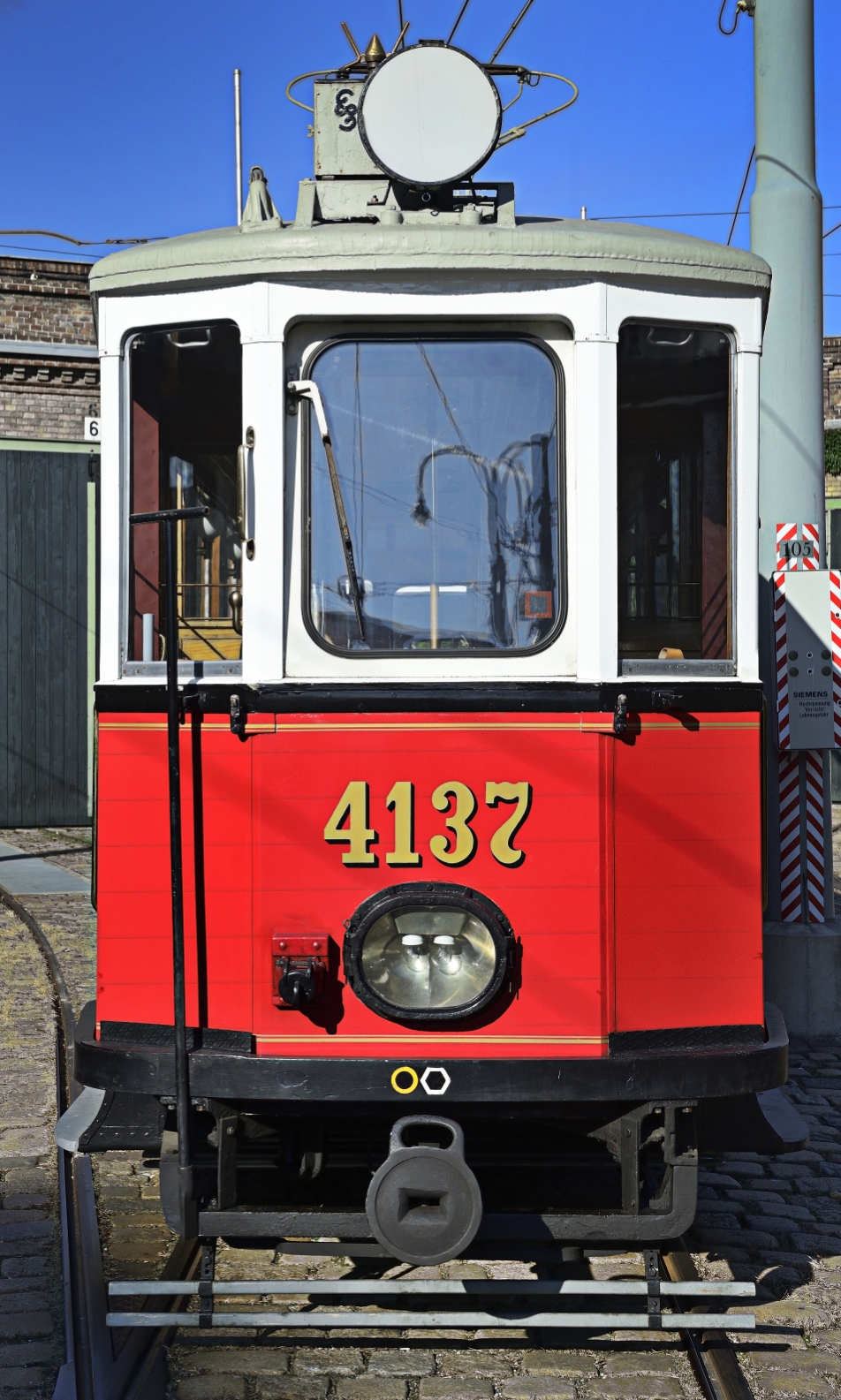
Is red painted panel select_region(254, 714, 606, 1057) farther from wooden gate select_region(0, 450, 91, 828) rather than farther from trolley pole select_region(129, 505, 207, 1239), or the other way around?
wooden gate select_region(0, 450, 91, 828)

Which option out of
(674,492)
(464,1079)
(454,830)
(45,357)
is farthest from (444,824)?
(45,357)

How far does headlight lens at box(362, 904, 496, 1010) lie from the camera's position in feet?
11.6

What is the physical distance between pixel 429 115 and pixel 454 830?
199cm

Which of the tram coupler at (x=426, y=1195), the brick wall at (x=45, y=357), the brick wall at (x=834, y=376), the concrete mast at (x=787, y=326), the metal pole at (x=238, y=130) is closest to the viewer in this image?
the tram coupler at (x=426, y=1195)

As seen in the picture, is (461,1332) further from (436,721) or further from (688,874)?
(436,721)

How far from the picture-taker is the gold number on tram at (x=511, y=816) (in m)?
3.58

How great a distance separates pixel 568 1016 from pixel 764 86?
5910 mm

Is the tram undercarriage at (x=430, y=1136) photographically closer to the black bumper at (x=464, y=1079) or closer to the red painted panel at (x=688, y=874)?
the black bumper at (x=464, y=1079)

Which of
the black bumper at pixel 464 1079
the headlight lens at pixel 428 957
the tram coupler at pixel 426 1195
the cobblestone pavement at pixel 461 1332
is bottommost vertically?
the cobblestone pavement at pixel 461 1332

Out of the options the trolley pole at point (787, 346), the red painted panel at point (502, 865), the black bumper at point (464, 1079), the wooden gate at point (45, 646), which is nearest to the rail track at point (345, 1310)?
the black bumper at point (464, 1079)

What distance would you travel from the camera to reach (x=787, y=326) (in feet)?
24.0

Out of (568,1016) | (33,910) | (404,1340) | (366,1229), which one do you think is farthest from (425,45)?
(33,910)

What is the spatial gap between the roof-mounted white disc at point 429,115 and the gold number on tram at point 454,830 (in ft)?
5.55

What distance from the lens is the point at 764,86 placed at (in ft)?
24.4
